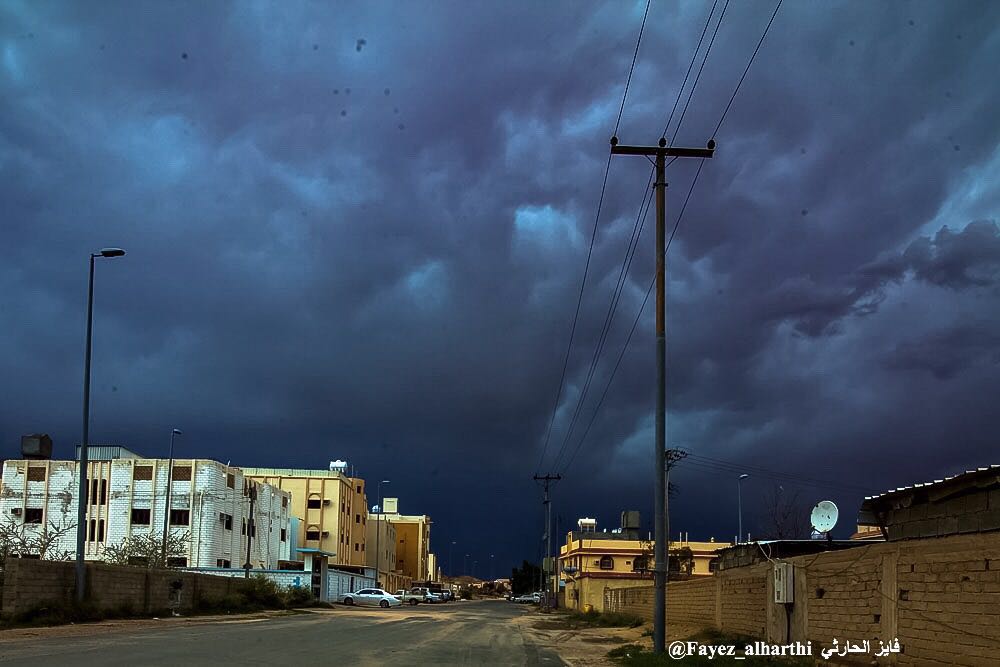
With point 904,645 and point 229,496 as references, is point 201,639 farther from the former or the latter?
point 229,496

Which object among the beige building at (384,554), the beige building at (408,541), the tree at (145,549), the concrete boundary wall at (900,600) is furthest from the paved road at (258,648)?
the beige building at (408,541)

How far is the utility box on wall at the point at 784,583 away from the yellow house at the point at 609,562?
49.1 meters

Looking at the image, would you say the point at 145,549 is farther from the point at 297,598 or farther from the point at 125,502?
the point at 297,598

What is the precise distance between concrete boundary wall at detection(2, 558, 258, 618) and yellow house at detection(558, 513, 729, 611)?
1351 inches

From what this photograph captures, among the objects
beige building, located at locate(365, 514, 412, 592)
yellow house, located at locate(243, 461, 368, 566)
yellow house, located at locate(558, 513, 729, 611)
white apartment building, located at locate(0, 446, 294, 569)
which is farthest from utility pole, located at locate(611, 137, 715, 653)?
beige building, located at locate(365, 514, 412, 592)

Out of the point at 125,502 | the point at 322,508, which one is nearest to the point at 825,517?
the point at 125,502

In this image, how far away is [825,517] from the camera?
2370cm

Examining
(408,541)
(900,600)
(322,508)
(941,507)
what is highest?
(941,507)

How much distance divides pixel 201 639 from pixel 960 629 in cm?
1971

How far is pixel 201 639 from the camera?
24953 mm

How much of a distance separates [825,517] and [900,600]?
9.72 meters

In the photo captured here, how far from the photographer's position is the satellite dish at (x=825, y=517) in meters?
23.6

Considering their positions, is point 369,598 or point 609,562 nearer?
point 369,598

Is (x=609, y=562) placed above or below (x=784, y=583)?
below
